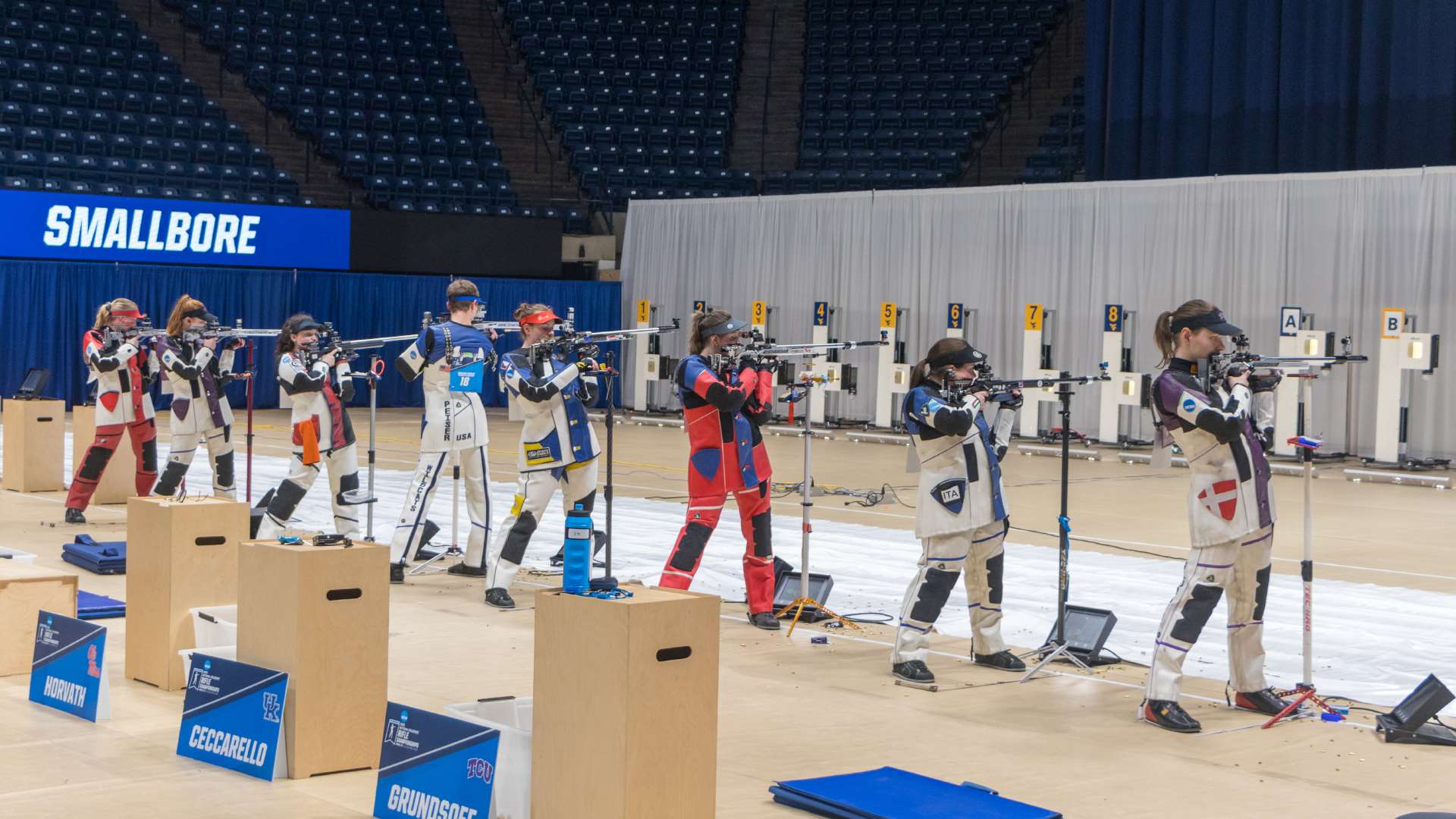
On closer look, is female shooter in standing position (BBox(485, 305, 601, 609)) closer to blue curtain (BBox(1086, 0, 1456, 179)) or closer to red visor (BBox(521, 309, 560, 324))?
red visor (BBox(521, 309, 560, 324))

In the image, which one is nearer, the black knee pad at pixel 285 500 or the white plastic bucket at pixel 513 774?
the white plastic bucket at pixel 513 774

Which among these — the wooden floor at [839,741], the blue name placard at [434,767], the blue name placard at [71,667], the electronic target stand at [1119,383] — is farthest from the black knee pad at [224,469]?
the electronic target stand at [1119,383]

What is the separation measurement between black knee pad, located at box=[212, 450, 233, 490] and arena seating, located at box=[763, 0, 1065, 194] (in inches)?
635

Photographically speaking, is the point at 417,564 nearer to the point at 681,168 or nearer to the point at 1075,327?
the point at 1075,327

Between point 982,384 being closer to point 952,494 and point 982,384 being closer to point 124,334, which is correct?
point 952,494

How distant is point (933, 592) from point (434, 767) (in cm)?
294

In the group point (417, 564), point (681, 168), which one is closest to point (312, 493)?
point (417, 564)

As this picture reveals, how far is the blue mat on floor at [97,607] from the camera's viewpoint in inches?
324

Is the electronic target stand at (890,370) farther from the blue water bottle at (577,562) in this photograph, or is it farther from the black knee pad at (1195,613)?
the blue water bottle at (577,562)

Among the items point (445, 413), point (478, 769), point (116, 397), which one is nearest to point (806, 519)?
point (445, 413)

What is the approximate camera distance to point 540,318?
29.8ft

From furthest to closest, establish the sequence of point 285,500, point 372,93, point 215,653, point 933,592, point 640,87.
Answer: point 640,87 < point 372,93 < point 285,500 < point 933,592 < point 215,653

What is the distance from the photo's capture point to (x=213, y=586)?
22.5ft

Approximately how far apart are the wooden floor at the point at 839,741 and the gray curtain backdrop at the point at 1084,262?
32.6ft
